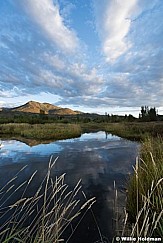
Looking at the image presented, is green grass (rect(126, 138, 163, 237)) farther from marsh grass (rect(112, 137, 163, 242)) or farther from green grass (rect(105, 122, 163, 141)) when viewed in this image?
green grass (rect(105, 122, 163, 141))

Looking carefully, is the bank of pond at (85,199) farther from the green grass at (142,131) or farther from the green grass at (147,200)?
the green grass at (142,131)

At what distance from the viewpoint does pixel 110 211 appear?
5.93 metres

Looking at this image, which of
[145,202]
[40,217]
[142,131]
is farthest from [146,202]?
[142,131]

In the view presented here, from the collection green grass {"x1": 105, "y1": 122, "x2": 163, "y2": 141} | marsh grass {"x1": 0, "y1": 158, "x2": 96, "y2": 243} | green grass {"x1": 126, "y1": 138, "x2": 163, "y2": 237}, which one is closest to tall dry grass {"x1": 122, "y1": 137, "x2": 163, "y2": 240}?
green grass {"x1": 126, "y1": 138, "x2": 163, "y2": 237}

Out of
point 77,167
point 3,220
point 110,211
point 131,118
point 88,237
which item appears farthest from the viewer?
point 131,118

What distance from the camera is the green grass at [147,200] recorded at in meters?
2.17

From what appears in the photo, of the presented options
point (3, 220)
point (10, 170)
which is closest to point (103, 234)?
point (3, 220)

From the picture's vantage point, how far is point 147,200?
2211mm

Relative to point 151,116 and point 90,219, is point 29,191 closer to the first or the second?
point 90,219

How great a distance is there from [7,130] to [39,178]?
3015 centimetres

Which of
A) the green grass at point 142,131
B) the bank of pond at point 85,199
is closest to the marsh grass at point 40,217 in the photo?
the bank of pond at point 85,199

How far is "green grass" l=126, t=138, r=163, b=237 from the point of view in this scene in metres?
2.17

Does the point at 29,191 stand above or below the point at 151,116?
below

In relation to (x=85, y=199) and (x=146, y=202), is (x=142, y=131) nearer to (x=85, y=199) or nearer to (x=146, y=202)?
(x=85, y=199)
